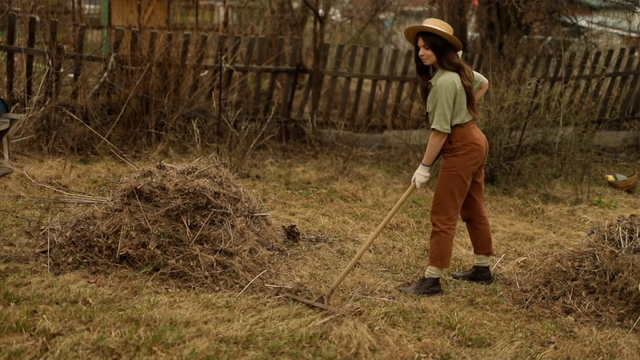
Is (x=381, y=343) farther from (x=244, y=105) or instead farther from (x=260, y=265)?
(x=244, y=105)

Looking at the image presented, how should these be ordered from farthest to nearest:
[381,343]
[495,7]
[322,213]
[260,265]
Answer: [495,7] → [322,213] → [260,265] → [381,343]

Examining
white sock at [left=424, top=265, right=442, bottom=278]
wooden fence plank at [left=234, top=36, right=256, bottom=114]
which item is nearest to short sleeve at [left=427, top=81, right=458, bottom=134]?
white sock at [left=424, top=265, right=442, bottom=278]

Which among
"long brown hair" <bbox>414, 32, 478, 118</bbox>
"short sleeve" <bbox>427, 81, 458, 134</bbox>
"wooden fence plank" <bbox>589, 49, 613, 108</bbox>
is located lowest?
"wooden fence plank" <bbox>589, 49, 613, 108</bbox>

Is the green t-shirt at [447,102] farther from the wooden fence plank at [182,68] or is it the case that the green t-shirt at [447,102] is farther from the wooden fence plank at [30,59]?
the wooden fence plank at [30,59]

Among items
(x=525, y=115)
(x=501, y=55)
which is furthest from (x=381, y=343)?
(x=501, y=55)

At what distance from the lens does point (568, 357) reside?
4.14 metres

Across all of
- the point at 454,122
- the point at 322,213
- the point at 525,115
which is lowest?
the point at 322,213

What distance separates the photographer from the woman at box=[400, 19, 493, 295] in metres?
4.71

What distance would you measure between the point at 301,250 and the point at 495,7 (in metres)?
5.59

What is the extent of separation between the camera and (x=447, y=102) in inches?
185

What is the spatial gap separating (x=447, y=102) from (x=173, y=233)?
1.97m

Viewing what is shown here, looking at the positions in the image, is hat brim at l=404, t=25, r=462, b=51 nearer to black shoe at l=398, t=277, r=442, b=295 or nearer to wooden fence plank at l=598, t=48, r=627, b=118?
black shoe at l=398, t=277, r=442, b=295

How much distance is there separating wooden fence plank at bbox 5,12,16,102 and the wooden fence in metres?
0.01

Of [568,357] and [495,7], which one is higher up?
[495,7]
